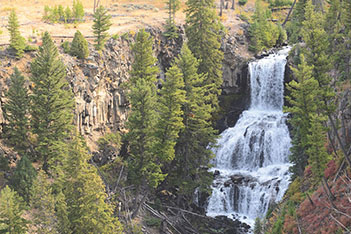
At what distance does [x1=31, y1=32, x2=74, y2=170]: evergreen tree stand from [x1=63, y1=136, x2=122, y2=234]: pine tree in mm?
8496

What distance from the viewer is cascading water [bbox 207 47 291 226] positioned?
3816 cm

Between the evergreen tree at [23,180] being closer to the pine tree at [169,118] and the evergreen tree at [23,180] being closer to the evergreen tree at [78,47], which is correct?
the pine tree at [169,118]

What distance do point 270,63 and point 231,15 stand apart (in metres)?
21.9

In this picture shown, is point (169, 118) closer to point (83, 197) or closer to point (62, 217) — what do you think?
point (83, 197)

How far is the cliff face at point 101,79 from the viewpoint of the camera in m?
38.4

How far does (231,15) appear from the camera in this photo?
236ft

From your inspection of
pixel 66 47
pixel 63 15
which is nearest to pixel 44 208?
pixel 66 47

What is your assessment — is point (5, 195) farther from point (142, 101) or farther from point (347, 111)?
point (347, 111)

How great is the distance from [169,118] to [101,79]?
11689 millimetres

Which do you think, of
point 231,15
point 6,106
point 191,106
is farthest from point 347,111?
point 231,15

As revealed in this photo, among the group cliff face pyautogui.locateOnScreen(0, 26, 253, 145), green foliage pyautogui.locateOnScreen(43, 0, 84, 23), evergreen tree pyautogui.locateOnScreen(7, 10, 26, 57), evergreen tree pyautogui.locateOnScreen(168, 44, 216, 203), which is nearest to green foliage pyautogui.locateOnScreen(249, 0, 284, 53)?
cliff face pyautogui.locateOnScreen(0, 26, 253, 145)

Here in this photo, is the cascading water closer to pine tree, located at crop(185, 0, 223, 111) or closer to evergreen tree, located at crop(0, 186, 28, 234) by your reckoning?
pine tree, located at crop(185, 0, 223, 111)

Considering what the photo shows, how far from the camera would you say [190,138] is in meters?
37.7

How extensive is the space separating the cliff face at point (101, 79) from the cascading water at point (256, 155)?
41.0ft
